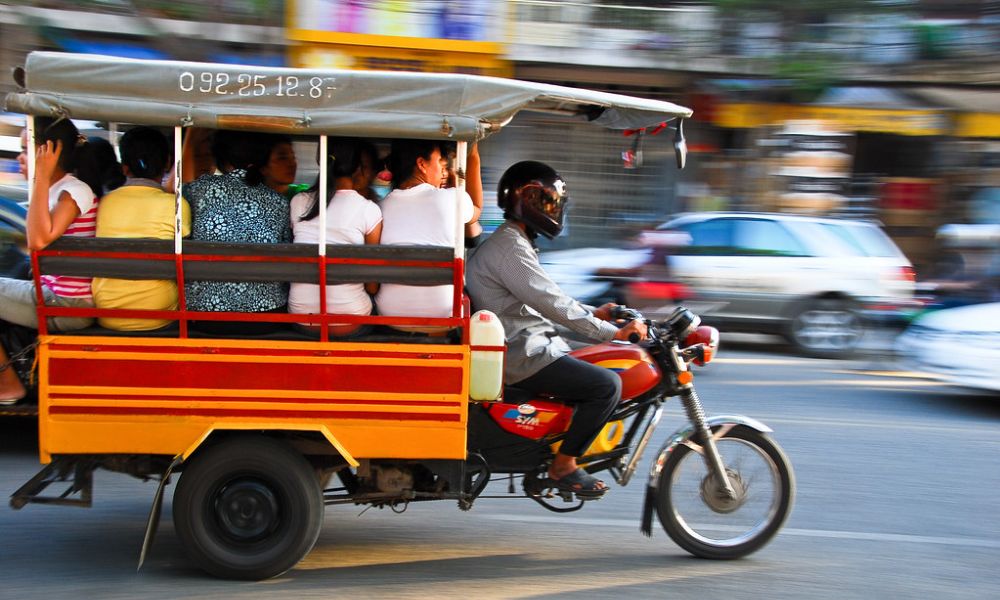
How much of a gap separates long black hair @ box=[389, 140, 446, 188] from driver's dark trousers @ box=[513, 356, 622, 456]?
3.41 ft

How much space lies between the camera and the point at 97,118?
153 inches

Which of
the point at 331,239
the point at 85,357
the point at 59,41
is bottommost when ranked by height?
the point at 85,357

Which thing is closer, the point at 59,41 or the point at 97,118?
the point at 97,118

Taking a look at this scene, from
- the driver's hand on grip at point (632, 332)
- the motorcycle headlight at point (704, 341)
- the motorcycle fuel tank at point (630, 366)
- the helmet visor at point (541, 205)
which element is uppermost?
the helmet visor at point (541, 205)

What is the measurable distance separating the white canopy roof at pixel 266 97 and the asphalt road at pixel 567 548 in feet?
6.19

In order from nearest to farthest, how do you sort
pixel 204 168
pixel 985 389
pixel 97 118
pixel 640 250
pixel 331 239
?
pixel 97 118
pixel 331 239
pixel 204 168
pixel 985 389
pixel 640 250

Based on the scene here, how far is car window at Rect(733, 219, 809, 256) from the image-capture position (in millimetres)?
11797

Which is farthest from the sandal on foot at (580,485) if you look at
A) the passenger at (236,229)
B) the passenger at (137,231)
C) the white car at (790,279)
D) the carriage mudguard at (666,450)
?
the white car at (790,279)

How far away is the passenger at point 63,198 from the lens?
400cm

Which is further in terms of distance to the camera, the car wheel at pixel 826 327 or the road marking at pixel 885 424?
the car wheel at pixel 826 327

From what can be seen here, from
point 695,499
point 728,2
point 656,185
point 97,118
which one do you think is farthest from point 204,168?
point 656,185

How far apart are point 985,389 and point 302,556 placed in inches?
256

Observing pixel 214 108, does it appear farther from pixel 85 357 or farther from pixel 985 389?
pixel 985 389

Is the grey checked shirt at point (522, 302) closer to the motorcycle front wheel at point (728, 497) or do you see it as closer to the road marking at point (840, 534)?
the motorcycle front wheel at point (728, 497)
